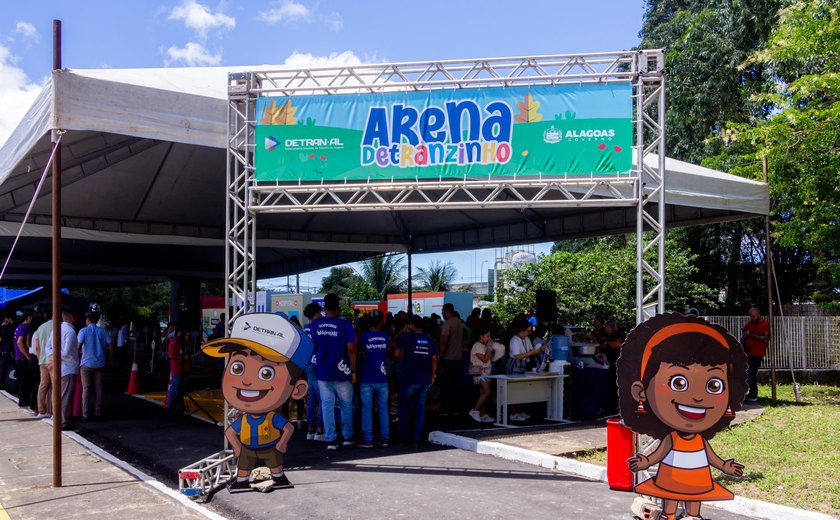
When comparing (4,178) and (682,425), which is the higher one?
(4,178)

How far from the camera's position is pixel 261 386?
7098 mm

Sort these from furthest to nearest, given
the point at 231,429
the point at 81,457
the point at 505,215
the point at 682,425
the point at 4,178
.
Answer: the point at 505,215 → the point at 4,178 → the point at 81,457 → the point at 231,429 → the point at 682,425

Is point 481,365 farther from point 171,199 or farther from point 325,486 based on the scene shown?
point 171,199

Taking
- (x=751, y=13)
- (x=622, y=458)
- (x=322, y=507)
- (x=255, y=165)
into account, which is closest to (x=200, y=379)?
(x=255, y=165)

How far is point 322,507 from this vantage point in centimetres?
647

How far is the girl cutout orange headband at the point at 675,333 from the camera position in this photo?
5.50m

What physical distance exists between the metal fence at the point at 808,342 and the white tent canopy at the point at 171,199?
4706 millimetres

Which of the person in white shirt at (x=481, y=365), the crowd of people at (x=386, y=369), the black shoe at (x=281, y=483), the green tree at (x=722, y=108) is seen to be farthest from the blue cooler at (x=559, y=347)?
the green tree at (x=722, y=108)

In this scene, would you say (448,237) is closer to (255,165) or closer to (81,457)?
(255,165)

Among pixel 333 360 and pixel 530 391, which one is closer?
pixel 333 360

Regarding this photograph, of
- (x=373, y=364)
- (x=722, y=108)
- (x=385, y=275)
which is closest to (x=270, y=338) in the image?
(x=373, y=364)

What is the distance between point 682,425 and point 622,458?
146cm

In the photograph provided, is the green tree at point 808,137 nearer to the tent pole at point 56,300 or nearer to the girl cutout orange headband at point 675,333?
the girl cutout orange headband at point 675,333

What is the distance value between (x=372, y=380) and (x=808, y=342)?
39.7 feet
